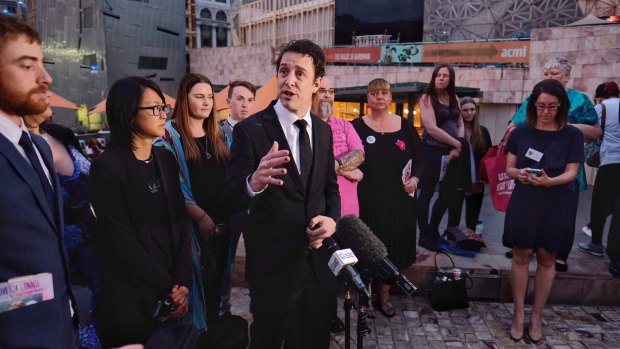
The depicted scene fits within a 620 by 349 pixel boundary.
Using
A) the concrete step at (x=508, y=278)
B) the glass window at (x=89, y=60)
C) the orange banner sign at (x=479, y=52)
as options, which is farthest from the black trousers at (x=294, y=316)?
the glass window at (x=89, y=60)

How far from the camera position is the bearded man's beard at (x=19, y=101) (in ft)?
4.90

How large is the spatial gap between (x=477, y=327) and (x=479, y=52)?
1592cm

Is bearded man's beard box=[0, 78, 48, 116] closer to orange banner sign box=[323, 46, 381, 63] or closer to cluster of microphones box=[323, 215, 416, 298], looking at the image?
cluster of microphones box=[323, 215, 416, 298]

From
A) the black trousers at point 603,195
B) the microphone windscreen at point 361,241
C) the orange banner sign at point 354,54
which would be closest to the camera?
the microphone windscreen at point 361,241

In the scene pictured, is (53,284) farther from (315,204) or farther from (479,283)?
(479,283)

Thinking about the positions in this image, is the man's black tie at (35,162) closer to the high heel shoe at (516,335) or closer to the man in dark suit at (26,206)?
the man in dark suit at (26,206)

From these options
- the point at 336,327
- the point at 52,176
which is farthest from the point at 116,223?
the point at 336,327

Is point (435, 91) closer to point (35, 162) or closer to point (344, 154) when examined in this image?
point (344, 154)

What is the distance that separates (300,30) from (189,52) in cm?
1818

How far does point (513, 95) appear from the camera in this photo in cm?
1562

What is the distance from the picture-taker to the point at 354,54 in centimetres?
2206

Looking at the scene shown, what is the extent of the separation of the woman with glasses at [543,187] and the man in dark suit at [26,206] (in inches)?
139

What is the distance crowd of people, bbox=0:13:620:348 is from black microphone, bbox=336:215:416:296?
12cm

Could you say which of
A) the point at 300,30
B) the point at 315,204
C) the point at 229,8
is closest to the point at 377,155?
the point at 315,204
